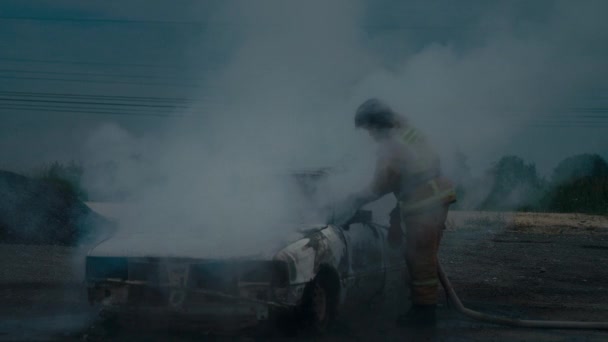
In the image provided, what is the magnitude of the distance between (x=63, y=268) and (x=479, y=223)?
56.9ft

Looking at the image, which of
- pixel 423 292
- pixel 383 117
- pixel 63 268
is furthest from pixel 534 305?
pixel 63 268

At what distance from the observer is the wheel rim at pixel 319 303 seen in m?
6.70

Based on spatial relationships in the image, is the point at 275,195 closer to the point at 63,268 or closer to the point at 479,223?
the point at 63,268

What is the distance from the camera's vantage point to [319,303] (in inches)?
267

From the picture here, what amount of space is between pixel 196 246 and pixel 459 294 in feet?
14.7

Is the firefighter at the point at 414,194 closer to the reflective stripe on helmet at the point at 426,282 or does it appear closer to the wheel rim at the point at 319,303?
the reflective stripe on helmet at the point at 426,282

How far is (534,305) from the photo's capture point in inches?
364

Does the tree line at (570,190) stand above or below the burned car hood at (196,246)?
above

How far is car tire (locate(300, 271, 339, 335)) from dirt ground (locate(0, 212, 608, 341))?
0.13 m

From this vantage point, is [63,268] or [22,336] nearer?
[22,336]

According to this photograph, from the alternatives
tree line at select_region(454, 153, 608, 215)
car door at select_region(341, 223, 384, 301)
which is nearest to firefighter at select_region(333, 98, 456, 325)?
car door at select_region(341, 223, 384, 301)

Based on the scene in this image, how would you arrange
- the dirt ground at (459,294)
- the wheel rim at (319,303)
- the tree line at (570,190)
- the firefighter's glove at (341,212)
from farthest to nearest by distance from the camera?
1. the tree line at (570,190)
2. the firefighter's glove at (341,212)
3. the dirt ground at (459,294)
4. the wheel rim at (319,303)

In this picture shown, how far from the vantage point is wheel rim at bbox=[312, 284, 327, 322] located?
670 cm

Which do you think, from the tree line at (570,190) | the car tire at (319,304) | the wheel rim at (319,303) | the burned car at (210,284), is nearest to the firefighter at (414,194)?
the car tire at (319,304)
